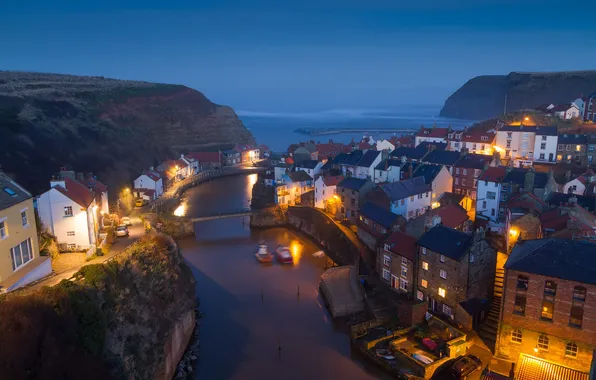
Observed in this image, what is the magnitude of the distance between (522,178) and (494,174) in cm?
180

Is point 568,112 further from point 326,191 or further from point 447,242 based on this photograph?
point 447,242

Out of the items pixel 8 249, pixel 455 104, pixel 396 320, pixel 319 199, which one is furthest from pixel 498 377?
pixel 455 104

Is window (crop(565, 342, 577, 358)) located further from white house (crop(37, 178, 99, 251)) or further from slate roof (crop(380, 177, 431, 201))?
white house (crop(37, 178, 99, 251))

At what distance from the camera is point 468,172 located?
33906 millimetres

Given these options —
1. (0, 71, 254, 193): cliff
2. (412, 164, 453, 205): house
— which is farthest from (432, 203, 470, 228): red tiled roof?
(0, 71, 254, 193): cliff

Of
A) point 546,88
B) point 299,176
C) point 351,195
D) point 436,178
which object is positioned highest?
point 546,88

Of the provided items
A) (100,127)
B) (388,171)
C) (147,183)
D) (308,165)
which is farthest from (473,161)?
(100,127)

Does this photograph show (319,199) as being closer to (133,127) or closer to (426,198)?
(426,198)

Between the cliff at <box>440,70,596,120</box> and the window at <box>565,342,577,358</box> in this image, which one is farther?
the cliff at <box>440,70,596,120</box>

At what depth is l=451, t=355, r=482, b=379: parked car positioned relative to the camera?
16.0 m

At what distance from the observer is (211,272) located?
27141 mm

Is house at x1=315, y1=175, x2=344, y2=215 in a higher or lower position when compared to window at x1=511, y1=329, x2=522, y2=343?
higher

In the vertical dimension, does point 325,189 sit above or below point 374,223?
above

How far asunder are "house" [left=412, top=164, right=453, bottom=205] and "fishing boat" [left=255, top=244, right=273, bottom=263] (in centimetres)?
1286
